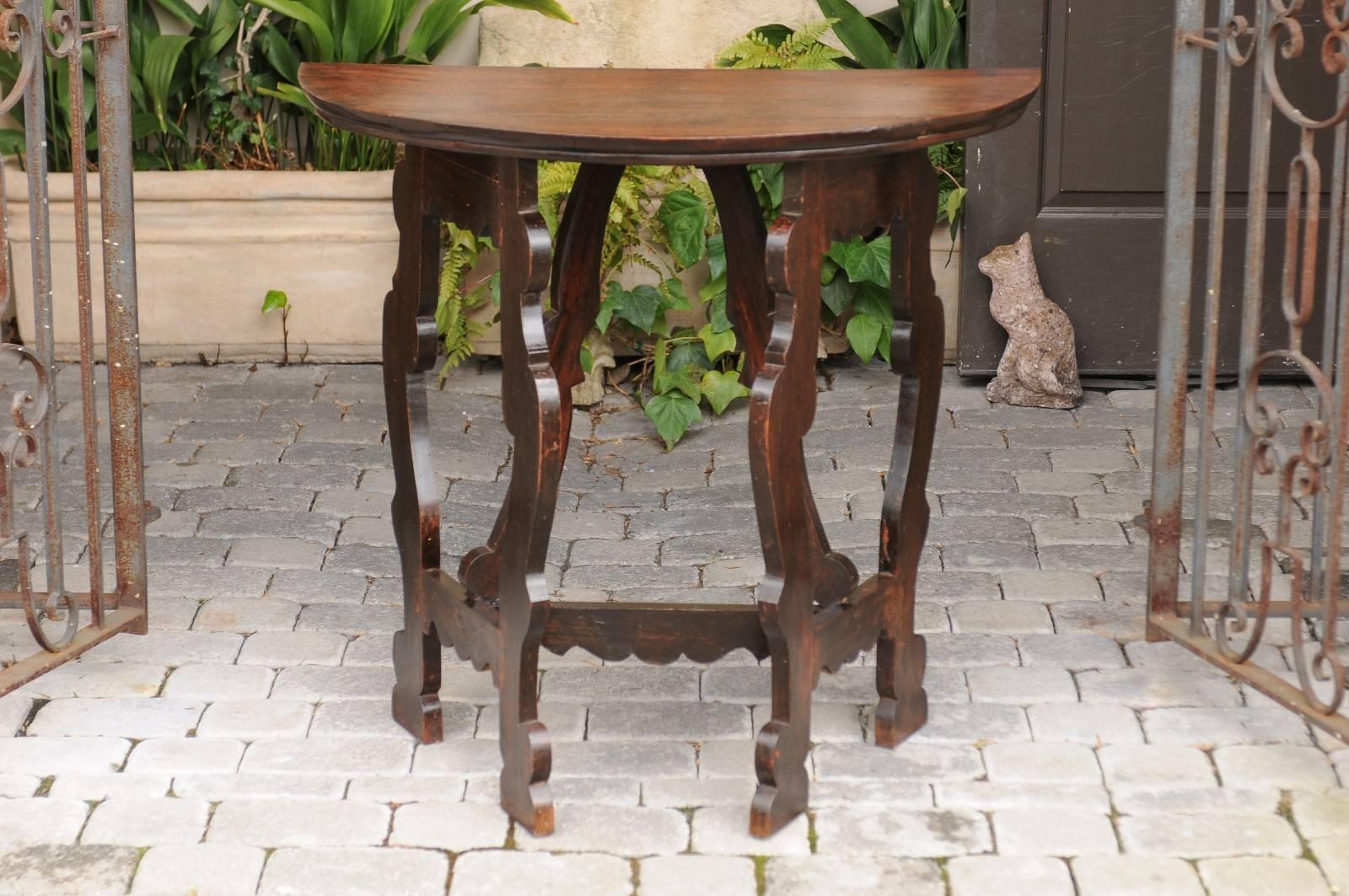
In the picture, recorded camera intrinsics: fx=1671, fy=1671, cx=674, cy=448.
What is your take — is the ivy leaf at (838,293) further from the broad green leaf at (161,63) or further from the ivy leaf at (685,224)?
the broad green leaf at (161,63)

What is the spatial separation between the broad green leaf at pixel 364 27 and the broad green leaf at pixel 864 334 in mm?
1609

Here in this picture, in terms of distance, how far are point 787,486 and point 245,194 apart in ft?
9.89

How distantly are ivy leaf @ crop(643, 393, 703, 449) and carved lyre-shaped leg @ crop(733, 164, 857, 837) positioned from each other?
5.85 ft

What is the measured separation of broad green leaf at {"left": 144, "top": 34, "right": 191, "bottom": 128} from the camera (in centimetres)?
490

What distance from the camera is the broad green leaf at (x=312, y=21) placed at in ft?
15.5

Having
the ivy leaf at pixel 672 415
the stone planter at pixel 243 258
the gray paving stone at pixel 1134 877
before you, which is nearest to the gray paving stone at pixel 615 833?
the gray paving stone at pixel 1134 877

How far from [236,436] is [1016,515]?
2.06 meters

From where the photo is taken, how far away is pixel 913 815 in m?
2.65

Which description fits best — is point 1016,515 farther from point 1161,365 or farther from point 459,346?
point 459,346

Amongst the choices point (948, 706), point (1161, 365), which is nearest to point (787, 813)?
point (948, 706)

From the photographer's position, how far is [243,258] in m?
5.02

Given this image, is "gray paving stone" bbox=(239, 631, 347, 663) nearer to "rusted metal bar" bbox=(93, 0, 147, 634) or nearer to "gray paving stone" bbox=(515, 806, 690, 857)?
"rusted metal bar" bbox=(93, 0, 147, 634)

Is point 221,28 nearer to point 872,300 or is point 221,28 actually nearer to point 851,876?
point 872,300

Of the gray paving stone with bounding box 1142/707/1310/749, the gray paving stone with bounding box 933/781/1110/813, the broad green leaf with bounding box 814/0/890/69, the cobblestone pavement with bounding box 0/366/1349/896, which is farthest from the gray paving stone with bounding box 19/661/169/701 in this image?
the broad green leaf with bounding box 814/0/890/69
